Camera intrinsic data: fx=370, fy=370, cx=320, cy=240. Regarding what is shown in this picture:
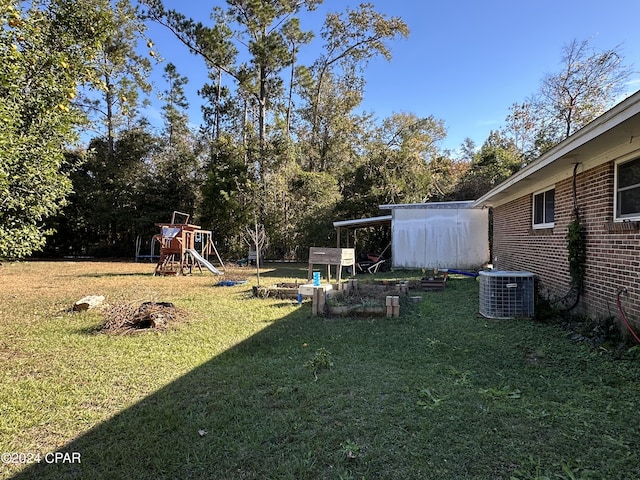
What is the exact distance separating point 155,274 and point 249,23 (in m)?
14.3

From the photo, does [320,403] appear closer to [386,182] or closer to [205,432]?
[205,432]

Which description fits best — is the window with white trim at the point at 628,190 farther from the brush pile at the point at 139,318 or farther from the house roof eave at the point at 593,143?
the brush pile at the point at 139,318

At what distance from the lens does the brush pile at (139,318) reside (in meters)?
5.38

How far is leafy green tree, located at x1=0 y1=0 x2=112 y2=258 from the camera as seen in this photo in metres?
3.93

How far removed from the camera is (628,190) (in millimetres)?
4367

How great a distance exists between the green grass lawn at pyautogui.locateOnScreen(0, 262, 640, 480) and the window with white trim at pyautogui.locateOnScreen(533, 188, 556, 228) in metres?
2.46

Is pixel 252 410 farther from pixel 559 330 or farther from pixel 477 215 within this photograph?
pixel 477 215

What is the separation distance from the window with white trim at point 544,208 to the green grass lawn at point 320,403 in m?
2.46

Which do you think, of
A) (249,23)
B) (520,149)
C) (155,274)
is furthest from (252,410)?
(520,149)

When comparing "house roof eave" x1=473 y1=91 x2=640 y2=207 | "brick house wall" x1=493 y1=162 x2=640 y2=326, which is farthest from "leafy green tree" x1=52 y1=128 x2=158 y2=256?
"house roof eave" x1=473 y1=91 x2=640 y2=207

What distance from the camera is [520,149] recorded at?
26406 mm

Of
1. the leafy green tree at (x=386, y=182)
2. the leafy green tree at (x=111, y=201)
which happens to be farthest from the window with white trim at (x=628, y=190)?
the leafy green tree at (x=111, y=201)

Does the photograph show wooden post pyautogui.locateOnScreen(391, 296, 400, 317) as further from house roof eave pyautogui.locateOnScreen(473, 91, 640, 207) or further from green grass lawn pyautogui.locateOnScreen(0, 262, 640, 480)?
house roof eave pyautogui.locateOnScreen(473, 91, 640, 207)

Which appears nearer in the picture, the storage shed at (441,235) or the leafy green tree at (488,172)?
the storage shed at (441,235)
